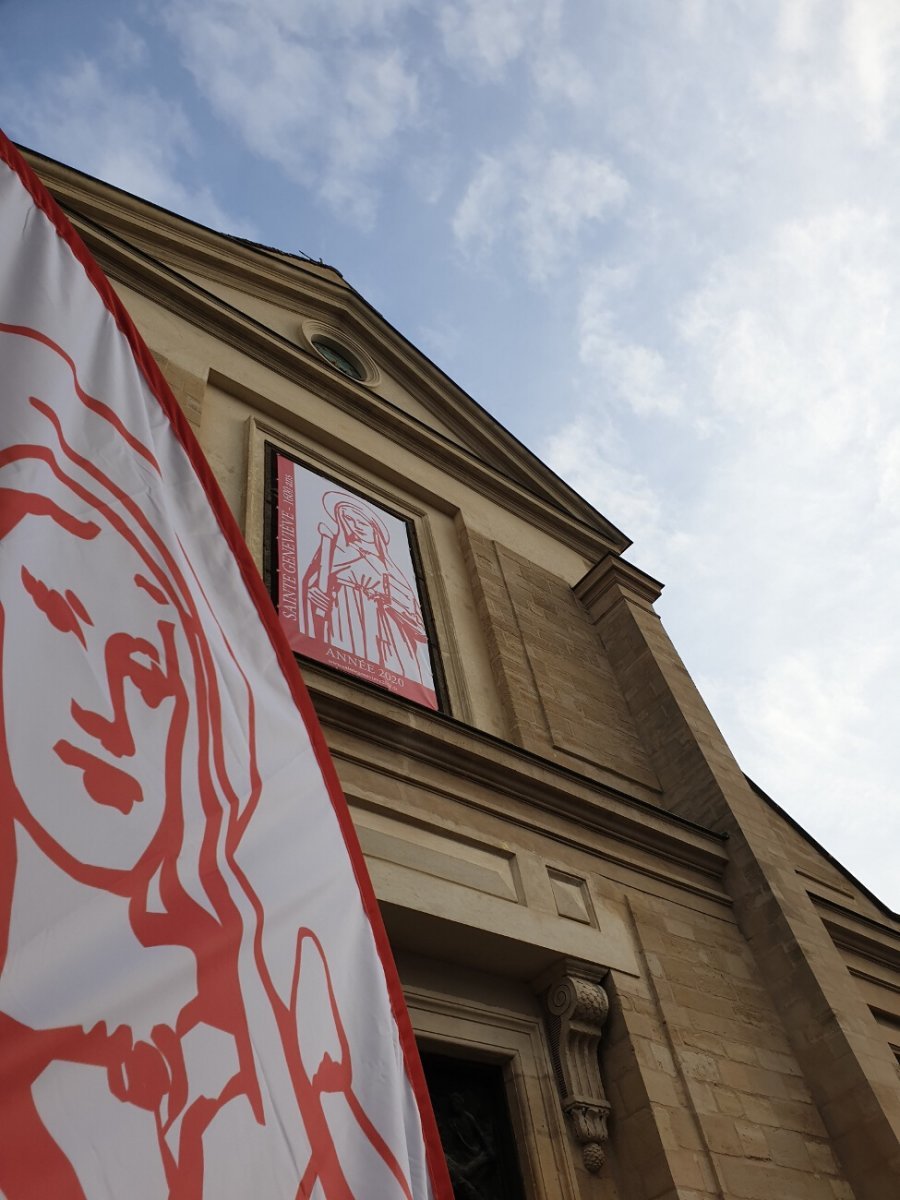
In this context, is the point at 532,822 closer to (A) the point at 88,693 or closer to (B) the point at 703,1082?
(B) the point at 703,1082

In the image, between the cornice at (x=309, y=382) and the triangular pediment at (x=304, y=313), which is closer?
the cornice at (x=309, y=382)

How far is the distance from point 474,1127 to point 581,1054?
71 cm

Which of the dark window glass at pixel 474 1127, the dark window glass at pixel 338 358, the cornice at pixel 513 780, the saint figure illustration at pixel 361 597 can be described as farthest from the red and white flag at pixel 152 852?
the dark window glass at pixel 338 358

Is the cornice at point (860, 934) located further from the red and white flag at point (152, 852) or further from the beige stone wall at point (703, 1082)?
the red and white flag at point (152, 852)

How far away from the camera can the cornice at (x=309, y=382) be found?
792 cm

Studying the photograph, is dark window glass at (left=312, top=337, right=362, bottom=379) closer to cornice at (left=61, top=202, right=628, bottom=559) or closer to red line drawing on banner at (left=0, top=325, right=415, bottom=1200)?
cornice at (left=61, top=202, right=628, bottom=559)

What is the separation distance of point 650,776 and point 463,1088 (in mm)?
3641

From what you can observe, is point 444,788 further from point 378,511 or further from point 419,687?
point 378,511

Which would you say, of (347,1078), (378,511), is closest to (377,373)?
(378,511)

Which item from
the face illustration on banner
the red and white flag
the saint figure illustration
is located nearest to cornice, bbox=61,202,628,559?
the saint figure illustration

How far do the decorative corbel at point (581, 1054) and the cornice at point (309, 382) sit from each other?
537cm

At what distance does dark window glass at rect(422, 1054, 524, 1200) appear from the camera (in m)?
4.13

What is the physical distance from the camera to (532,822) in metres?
5.56

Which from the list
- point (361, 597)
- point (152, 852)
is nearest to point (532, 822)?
point (361, 597)
